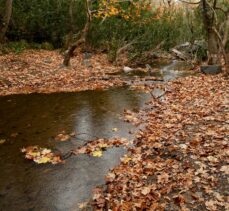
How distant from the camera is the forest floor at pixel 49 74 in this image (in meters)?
12.7

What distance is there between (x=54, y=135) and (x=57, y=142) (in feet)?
1.49

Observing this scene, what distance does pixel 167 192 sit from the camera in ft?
16.9

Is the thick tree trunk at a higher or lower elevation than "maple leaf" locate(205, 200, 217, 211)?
higher

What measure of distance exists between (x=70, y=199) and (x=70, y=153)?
168cm

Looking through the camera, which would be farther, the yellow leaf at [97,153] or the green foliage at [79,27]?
the green foliage at [79,27]

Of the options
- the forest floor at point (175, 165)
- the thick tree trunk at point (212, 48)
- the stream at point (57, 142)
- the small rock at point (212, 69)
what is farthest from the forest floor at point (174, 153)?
the thick tree trunk at point (212, 48)

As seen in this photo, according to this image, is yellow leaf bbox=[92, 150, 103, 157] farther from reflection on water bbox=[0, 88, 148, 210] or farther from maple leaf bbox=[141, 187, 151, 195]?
maple leaf bbox=[141, 187, 151, 195]

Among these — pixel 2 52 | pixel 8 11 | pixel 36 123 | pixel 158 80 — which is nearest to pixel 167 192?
pixel 36 123

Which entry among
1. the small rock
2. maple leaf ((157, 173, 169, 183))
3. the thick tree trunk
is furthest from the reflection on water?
the thick tree trunk

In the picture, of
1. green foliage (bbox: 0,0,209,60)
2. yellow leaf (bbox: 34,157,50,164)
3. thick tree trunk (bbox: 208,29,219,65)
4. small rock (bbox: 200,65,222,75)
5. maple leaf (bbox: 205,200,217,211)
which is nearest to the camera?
maple leaf (bbox: 205,200,217,211)

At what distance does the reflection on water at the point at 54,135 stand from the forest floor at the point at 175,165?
1.42ft

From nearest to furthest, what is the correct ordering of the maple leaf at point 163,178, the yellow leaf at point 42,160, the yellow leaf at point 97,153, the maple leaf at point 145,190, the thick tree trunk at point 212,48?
the maple leaf at point 145,190, the maple leaf at point 163,178, the yellow leaf at point 42,160, the yellow leaf at point 97,153, the thick tree trunk at point 212,48

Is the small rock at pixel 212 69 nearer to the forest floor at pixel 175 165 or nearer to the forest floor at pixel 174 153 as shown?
the forest floor at pixel 174 153

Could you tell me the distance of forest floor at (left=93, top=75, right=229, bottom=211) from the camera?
491 cm
